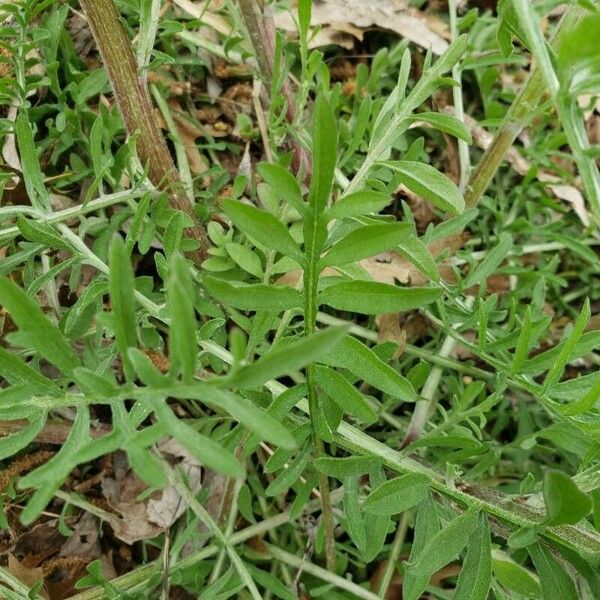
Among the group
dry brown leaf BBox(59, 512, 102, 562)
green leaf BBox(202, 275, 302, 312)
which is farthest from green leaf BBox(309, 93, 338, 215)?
dry brown leaf BBox(59, 512, 102, 562)

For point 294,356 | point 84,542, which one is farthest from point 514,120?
point 84,542

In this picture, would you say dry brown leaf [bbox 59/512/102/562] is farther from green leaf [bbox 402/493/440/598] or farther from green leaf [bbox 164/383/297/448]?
green leaf [bbox 164/383/297/448]

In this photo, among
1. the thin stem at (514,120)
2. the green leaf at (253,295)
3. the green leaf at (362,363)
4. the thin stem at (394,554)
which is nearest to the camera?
the green leaf at (253,295)

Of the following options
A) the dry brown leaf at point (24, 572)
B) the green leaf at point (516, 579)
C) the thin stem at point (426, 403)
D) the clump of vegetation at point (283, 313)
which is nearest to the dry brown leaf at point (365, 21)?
the clump of vegetation at point (283, 313)

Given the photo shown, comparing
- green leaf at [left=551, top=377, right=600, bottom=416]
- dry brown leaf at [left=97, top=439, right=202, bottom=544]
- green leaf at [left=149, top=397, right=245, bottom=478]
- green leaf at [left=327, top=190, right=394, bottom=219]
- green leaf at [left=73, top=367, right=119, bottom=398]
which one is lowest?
dry brown leaf at [left=97, top=439, right=202, bottom=544]

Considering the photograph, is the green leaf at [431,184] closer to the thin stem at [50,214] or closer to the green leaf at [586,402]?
the green leaf at [586,402]

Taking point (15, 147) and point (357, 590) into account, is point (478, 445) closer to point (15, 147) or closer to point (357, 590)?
point (357, 590)
